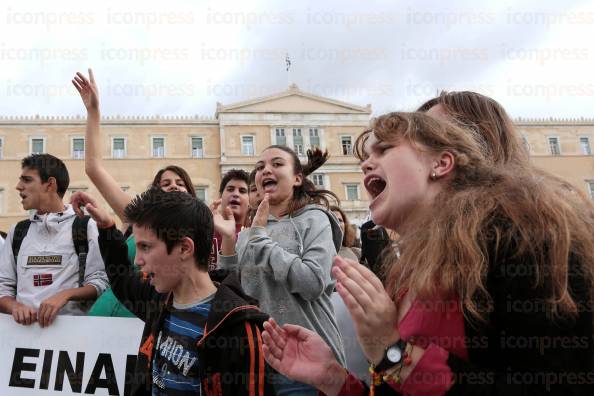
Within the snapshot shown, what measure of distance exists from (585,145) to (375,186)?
131ft

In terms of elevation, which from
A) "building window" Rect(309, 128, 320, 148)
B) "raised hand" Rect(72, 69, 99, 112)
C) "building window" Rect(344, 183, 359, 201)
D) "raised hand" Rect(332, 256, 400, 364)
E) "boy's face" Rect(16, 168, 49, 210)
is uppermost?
"building window" Rect(309, 128, 320, 148)

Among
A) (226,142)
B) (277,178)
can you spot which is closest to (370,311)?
(277,178)

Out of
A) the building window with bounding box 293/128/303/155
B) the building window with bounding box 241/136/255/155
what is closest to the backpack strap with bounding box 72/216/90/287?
the building window with bounding box 241/136/255/155

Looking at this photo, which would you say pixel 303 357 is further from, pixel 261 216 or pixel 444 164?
pixel 261 216

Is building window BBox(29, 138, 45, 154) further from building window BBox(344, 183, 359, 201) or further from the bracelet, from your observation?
the bracelet

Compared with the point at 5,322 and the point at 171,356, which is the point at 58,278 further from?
the point at 171,356

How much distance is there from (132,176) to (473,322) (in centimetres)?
3237

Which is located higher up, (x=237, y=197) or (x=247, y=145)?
(x=247, y=145)

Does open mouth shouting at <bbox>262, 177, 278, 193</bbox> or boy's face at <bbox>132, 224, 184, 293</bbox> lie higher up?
open mouth shouting at <bbox>262, 177, 278, 193</bbox>

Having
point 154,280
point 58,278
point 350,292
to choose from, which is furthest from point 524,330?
point 58,278

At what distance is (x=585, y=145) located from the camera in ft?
114

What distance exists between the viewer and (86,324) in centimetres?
292

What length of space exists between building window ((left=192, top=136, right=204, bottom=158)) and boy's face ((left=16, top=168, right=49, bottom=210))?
29563 mm

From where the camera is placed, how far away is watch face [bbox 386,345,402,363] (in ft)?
3.72
